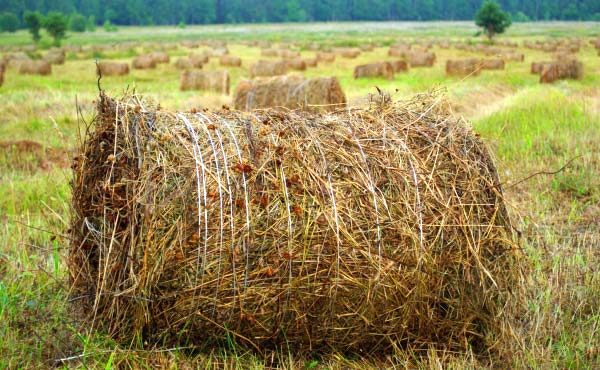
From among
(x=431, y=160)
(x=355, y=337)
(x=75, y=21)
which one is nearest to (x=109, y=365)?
(x=355, y=337)

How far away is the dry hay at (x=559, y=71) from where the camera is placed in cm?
2123

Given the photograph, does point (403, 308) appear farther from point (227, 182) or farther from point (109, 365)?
point (109, 365)

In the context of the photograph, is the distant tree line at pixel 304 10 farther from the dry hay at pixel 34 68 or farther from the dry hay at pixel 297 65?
the dry hay at pixel 297 65

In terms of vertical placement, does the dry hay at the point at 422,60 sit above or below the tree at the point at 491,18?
below

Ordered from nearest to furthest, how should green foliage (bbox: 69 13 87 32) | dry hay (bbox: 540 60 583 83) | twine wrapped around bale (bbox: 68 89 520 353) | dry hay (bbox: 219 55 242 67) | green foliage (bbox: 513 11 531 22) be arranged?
twine wrapped around bale (bbox: 68 89 520 353), dry hay (bbox: 540 60 583 83), dry hay (bbox: 219 55 242 67), green foliage (bbox: 69 13 87 32), green foliage (bbox: 513 11 531 22)

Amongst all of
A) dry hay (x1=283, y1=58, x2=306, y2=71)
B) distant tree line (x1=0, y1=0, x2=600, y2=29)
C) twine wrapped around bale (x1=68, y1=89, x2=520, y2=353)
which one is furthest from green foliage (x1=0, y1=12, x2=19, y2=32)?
twine wrapped around bale (x1=68, y1=89, x2=520, y2=353)

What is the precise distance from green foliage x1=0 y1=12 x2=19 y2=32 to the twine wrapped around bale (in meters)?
81.9

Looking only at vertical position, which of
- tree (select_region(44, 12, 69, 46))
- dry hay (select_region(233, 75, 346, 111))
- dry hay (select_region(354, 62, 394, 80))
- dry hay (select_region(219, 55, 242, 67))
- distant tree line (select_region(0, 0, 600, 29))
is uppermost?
distant tree line (select_region(0, 0, 600, 29))

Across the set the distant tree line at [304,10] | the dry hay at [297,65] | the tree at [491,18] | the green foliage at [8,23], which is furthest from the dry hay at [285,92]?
the distant tree line at [304,10]

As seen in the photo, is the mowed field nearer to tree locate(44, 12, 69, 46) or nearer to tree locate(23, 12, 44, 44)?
tree locate(44, 12, 69, 46)

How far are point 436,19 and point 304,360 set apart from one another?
146 metres

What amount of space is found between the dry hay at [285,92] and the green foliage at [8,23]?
73.2 meters

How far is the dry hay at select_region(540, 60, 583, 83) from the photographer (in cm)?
2123

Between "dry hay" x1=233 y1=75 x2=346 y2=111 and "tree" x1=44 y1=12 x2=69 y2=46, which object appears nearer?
"dry hay" x1=233 y1=75 x2=346 y2=111
